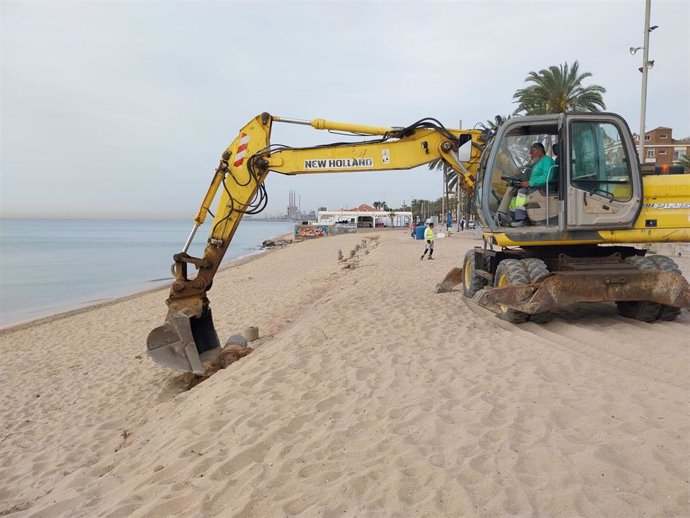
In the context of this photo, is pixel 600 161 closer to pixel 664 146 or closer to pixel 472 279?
pixel 472 279

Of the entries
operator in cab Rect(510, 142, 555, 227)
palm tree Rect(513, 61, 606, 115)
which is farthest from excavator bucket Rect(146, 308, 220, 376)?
palm tree Rect(513, 61, 606, 115)

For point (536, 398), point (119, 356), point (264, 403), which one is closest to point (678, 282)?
point (536, 398)

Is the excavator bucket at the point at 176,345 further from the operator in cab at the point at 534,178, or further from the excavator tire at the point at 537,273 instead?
the operator in cab at the point at 534,178

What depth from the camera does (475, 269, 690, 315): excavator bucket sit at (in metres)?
6.77

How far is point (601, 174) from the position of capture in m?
7.05

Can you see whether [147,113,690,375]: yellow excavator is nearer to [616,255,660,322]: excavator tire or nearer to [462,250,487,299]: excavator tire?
[616,255,660,322]: excavator tire

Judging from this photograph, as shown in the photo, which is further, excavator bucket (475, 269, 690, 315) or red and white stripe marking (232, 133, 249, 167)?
red and white stripe marking (232, 133, 249, 167)

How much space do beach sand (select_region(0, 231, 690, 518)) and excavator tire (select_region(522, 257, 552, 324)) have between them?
0.76 ft

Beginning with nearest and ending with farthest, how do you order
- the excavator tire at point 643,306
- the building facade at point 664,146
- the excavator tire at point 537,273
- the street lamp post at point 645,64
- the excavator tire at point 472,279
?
the excavator tire at point 537,273 → the excavator tire at point 643,306 → the excavator tire at point 472,279 → the street lamp post at point 645,64 → the building facade at point 664,146

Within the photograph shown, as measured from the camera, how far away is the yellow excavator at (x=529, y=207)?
22.7ft

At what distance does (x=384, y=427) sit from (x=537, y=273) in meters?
4.16

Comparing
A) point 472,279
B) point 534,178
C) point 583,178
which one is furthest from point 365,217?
point 583,178

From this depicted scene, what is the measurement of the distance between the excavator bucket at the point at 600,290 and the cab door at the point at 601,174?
2.46ft

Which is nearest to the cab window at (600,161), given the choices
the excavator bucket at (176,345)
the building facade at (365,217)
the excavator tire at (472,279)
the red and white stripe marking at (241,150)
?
the excavator tire at (472,279)
